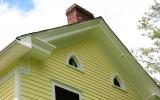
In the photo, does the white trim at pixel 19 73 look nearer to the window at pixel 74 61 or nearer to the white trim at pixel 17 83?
the white trim at pixel 17 83

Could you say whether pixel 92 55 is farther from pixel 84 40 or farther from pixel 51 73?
pixel 51 73

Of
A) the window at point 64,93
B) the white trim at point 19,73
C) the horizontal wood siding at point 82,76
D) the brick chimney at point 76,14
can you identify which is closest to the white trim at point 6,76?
the white trim at point 19,73

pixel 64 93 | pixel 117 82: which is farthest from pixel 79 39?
pixel 64 93

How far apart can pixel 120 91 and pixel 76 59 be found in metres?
2.61

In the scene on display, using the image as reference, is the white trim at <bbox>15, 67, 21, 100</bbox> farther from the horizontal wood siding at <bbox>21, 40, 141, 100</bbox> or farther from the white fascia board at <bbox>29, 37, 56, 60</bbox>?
the white fascia board at <bbox>29, 37, 56, 60</bbox>

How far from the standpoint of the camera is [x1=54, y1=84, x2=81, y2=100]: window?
1355cm

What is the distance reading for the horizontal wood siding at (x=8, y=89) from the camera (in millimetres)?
12562

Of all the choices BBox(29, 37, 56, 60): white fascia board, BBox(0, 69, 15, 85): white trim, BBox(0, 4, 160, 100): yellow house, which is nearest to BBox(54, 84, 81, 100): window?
BBox(0, 4, 160, 100): yellow house

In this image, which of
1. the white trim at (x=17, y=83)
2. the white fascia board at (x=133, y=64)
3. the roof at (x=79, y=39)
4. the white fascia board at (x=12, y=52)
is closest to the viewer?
the white trim at (x=17, y=83)

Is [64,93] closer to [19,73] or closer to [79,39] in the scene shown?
[19,73]

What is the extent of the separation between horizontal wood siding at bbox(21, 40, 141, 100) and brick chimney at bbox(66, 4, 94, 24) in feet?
4.15

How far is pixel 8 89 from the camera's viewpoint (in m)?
12.8

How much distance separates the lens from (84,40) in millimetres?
16438

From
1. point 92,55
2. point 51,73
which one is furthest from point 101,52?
point 51,73
